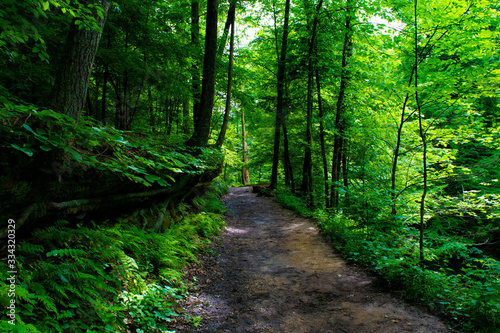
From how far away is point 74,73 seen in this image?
12.0ft

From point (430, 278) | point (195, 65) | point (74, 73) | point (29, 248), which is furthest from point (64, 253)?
point (195, 65)

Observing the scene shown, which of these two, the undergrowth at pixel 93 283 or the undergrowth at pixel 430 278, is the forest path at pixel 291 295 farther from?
the undergrowth at pixel 93 283

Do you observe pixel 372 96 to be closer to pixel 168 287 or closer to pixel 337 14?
pixel 337 14

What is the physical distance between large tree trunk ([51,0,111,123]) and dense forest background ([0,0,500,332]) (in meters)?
0.02

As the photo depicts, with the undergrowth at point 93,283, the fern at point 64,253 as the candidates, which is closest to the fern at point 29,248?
the undergrowth at point 93,283

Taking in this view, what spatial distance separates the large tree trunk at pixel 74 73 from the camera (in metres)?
3.58

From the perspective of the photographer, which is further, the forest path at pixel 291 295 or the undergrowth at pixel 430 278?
the forest path at pixel 291 295

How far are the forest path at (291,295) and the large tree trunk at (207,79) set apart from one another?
350 centimetres

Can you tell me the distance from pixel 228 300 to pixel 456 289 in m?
3.84

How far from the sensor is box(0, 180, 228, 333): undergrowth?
2270 mm

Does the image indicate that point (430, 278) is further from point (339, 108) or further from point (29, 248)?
point (339, 108)

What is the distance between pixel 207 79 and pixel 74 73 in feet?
16.0

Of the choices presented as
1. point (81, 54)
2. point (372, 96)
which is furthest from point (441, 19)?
point (81, 54)

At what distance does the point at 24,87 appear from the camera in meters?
5.75
